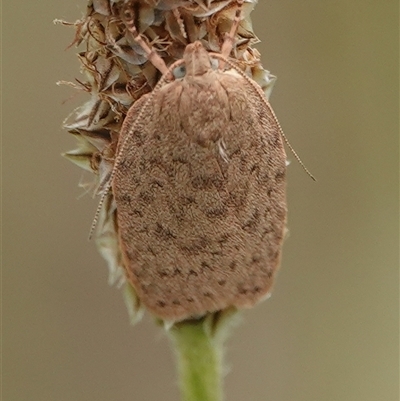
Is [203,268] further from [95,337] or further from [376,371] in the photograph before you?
[376,371]

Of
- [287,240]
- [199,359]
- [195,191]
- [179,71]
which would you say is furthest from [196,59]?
[287,240]

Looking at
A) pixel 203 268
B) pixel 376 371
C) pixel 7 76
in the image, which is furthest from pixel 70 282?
pixel 376 371

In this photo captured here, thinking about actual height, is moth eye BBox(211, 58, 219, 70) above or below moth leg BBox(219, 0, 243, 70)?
below

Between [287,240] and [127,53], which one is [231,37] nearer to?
[127,53]

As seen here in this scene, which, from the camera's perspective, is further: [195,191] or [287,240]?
[287,240]

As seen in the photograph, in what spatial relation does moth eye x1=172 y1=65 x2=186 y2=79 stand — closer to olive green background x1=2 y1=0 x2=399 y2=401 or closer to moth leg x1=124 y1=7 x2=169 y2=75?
moth leg x1=124 y1=7 x2=169 y2=75

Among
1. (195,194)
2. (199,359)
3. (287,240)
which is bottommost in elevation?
(199,359)

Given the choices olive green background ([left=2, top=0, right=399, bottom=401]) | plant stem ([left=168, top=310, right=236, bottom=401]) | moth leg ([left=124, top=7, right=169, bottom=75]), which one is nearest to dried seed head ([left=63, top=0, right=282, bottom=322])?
moth leg ([left=124, top=7, right=169, bottom=75])

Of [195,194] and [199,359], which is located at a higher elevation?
[195,194]
